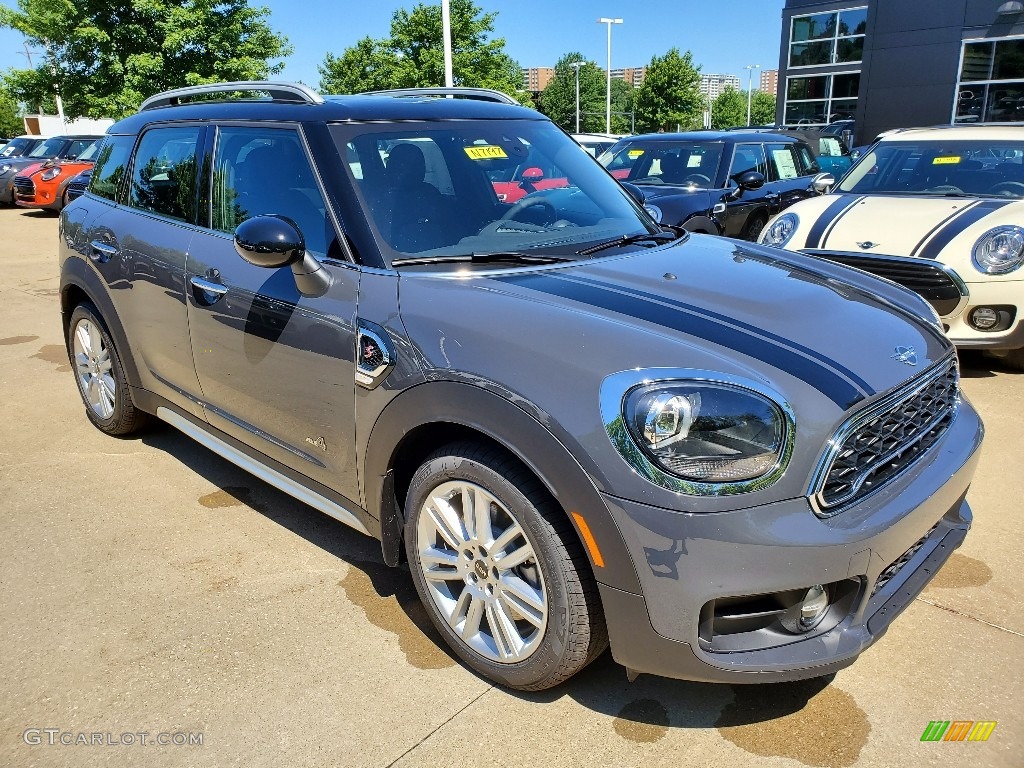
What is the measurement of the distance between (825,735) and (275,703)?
1.60 m

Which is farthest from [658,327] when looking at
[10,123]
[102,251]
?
[10,123]

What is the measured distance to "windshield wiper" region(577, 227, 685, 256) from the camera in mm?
2896

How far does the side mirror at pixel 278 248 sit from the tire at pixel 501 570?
75cm

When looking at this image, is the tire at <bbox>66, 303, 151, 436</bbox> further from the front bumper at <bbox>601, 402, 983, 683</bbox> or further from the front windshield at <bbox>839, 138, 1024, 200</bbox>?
the front windshield at <bbox>839, 138, 1024, 200</bbox>

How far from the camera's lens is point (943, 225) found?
5.27 meters

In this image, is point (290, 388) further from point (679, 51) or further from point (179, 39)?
point (679, 51)

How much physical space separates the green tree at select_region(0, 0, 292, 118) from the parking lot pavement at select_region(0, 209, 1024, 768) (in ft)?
71.9

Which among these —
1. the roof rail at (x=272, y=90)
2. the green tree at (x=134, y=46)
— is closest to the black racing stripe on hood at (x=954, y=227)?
the roof rail at (x=272, y=90)

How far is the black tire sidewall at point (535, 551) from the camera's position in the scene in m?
2.11

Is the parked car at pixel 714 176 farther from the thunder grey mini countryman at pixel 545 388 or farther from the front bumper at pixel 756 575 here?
the front bumper at pixel 756 575

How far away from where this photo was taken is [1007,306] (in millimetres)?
5008

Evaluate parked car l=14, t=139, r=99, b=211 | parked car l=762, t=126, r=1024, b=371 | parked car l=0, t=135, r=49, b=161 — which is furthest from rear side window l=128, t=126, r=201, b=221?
parked car l=0, t=135, r=49, b=161

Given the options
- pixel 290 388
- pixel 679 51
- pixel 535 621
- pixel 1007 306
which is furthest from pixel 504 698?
pixel 679 51

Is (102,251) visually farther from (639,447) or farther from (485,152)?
(639,447)
